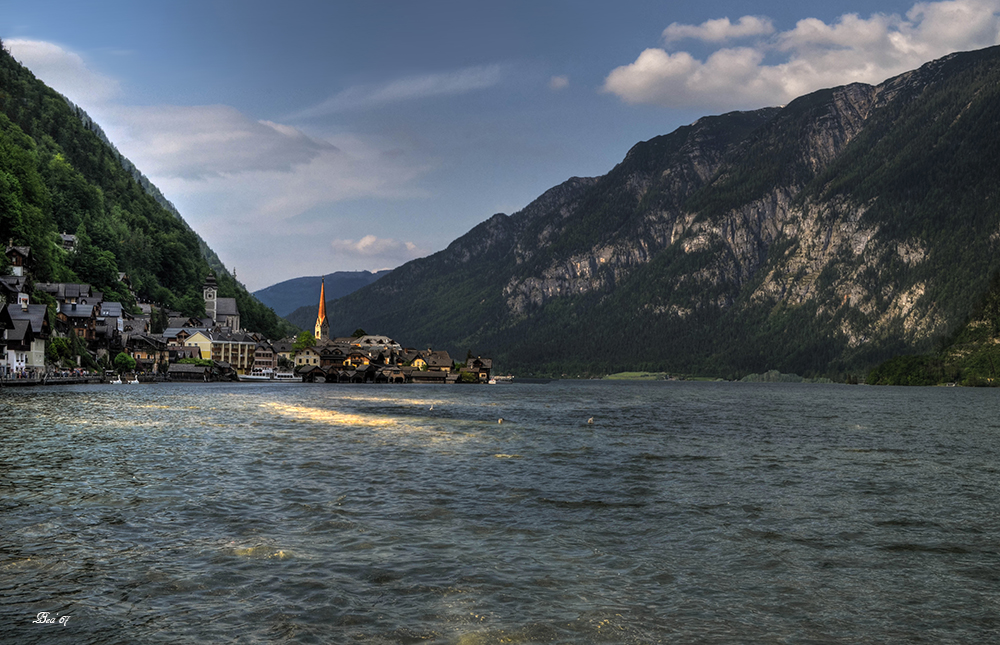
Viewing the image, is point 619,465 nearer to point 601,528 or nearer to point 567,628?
point 601,528

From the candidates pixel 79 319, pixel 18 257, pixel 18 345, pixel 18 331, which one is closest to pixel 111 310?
pixel 79 319

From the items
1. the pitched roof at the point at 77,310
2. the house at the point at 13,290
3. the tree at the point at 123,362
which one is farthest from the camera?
the tree at the point at 123,362

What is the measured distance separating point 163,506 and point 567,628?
16956 mm

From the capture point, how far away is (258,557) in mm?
17766

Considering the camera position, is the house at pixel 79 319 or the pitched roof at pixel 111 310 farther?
the pitched roof at pixel 111 310

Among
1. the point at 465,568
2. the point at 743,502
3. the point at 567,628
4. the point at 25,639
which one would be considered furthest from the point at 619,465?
the point at 25,639

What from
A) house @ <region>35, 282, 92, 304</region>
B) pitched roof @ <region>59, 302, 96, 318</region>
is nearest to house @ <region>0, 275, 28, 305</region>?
pitched roof @ <region>59, 302, 96, 318</region>

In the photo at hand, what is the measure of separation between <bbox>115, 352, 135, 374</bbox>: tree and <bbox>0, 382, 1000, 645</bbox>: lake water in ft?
508

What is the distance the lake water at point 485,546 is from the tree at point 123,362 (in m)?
155

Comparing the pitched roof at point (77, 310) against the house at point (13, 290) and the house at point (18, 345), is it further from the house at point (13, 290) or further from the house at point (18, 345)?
the house at point (18, 345)

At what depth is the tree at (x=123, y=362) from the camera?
183 meters

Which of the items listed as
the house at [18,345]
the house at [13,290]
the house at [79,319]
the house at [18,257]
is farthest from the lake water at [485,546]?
the house at [79,319]

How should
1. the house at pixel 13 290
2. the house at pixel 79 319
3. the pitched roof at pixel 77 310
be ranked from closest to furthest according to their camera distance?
the house at pixel 13 290, the house at pixel 79 319, the pitched roof at pixel 77 310

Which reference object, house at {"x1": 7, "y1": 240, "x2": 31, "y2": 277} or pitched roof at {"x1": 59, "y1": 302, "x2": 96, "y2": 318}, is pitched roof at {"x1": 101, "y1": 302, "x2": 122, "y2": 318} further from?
house at {"x1": 7, "y1": 240, "x2": 31, "y2": 277}
